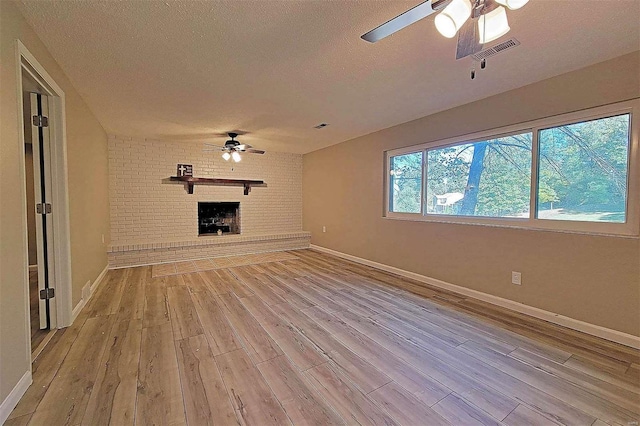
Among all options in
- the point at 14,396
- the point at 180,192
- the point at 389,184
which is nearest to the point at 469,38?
the point at 389,184

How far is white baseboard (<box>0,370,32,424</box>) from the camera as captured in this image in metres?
1.44

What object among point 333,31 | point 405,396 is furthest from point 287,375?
point 333,31

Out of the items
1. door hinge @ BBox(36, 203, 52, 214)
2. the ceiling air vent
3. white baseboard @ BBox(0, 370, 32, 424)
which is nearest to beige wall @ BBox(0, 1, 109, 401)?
white baseboard @ BBox(0, 370, 32, 424)

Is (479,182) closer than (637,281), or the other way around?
(637,281)

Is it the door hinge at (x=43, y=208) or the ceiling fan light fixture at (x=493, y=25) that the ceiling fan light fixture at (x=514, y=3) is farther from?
the door hinge at (x=43, y=208)

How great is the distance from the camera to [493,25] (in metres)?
1.38

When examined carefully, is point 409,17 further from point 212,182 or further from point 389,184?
point 212,182

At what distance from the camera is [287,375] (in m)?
1.86

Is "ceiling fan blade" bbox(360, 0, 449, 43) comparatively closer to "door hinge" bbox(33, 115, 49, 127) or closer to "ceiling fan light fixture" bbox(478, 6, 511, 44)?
"ceiling fan light fixture" bbox(478, 6, 511, 44)

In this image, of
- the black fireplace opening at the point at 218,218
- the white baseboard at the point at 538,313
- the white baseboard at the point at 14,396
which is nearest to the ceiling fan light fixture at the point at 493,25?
the white baseboard at the point at 538,313

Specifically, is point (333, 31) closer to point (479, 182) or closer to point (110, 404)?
point (479, 182)

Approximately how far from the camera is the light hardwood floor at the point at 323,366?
5.03 feet

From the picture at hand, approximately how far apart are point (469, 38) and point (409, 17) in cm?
43

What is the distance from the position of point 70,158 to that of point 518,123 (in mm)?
4577
